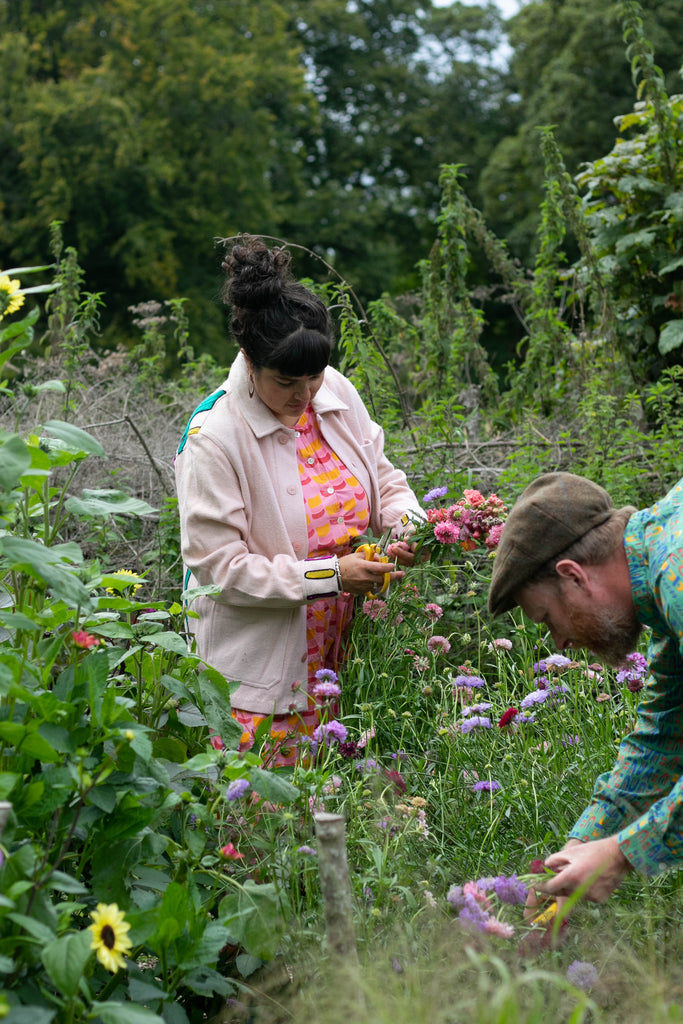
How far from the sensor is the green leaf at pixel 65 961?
154cm

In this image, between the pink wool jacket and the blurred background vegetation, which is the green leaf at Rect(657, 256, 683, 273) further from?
the blurred background vegetation

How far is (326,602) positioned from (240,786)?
1065 millimetres

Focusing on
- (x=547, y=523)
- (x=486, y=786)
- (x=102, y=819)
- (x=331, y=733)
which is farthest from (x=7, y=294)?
(x=486, y=786)

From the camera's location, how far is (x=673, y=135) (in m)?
5.80

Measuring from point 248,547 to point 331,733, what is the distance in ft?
2.15

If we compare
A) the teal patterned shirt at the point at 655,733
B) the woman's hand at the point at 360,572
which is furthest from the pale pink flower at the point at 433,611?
the teal patterned shirt at the point at 655,733

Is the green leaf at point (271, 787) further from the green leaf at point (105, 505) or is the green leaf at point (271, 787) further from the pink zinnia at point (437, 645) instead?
the pink zinnia at point (437, 645)

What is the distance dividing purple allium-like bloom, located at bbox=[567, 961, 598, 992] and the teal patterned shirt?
20cm

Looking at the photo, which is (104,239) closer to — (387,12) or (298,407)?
(387,12)

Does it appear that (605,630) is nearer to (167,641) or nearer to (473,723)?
(473,723)

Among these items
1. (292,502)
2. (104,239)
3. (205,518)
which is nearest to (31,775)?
(205,518)

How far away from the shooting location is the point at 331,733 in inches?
95.3

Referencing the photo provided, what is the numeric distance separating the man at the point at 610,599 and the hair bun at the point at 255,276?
1.11m

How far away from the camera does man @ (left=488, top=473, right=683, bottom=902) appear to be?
1.82 m
